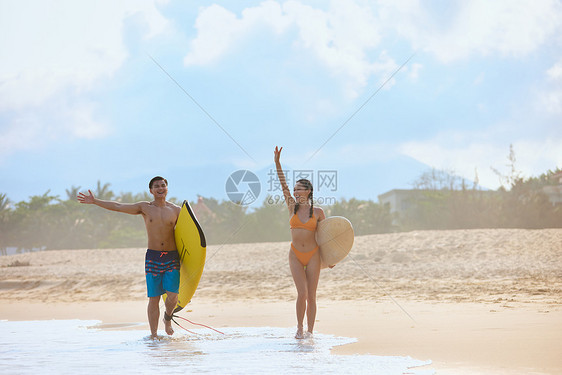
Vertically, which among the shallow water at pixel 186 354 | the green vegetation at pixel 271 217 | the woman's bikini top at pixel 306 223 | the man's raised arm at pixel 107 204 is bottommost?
the shallow water at pixel 186 354

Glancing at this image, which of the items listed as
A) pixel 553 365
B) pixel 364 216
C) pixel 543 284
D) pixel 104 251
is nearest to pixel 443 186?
pixel 364 216

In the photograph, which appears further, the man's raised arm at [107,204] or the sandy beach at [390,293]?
the man's raised arm at [107,204]

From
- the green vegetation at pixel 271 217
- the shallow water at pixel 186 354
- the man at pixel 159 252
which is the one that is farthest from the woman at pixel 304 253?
the green vegetation at pixel 271 217

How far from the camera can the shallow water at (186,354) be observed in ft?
14.6

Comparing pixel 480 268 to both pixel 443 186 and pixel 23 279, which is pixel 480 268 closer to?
pixel 23 279

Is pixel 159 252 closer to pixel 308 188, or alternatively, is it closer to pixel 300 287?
pixel 300 287

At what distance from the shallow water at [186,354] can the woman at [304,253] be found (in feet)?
1.09

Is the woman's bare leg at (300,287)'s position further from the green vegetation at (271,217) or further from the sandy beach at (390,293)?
the green vegetation at (271,217)

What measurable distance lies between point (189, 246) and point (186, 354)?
1350mm

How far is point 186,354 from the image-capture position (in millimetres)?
5207

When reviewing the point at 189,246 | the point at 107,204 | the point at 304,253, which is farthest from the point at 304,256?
the point at 107,204

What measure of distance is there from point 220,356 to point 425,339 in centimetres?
195

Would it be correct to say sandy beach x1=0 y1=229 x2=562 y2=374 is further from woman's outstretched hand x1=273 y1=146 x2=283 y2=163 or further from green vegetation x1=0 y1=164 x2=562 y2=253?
green vegetation x1=0 y1=164 x2=562 y2=253

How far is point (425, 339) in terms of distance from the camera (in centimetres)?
542
